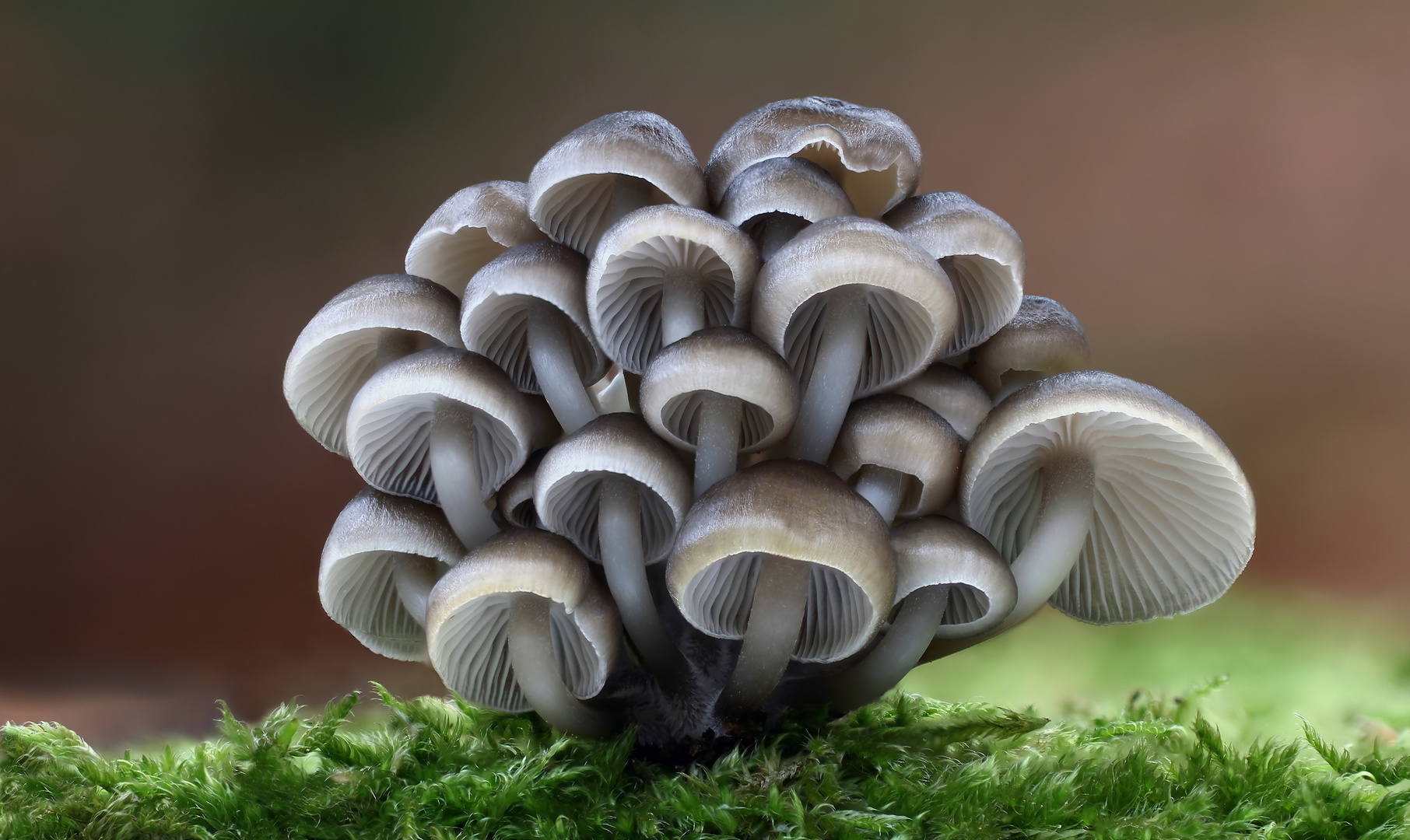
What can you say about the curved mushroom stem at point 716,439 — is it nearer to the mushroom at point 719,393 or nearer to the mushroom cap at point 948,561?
the mushroom at point 719,393

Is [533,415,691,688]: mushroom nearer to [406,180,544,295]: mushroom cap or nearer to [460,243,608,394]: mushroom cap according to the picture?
[460,243,608,394]: mushroom cap

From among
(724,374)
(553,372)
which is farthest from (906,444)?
(553,372)

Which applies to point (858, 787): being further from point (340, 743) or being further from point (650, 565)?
point (340, 743)

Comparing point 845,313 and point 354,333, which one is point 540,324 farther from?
point 845,313

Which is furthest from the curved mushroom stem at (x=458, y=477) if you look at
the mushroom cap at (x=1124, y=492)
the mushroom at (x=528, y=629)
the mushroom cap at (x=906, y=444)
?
the mushroom cap at (x=1124, y=492)

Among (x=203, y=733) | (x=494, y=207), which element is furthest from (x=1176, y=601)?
(x=203, y=733)

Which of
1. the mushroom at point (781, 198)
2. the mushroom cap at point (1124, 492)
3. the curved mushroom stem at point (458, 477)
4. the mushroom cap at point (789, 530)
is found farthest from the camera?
the curved mushroom stem at point (458, 477)
